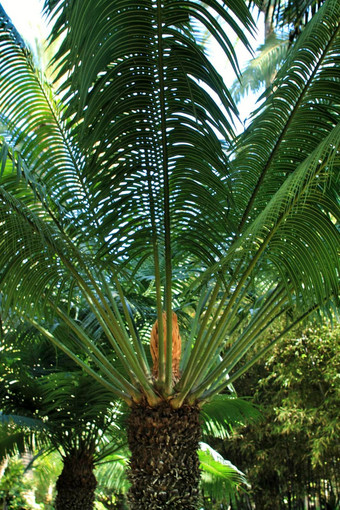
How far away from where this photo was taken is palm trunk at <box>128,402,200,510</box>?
3.33m

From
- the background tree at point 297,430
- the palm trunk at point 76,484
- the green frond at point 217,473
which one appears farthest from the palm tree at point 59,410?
the background tree at point 297,430

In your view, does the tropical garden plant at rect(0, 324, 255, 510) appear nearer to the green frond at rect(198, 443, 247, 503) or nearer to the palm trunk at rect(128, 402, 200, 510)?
the green frond at rect(198, 443, 247, 503)

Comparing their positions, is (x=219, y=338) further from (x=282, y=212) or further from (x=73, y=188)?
(x=73, y=188)

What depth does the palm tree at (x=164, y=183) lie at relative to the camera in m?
2.79

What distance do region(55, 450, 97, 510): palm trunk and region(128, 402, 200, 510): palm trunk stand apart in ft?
8.43

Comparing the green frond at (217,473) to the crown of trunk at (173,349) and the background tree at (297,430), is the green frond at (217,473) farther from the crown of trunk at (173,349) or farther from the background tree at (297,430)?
the crown of trunk at (173,349)

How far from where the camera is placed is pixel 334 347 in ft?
29.3

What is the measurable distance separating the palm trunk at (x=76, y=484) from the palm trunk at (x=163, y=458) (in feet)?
8.43

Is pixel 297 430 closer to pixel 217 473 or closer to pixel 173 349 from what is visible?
pixel 217 473

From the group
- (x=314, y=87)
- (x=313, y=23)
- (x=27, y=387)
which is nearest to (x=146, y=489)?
(x=27, y=387)

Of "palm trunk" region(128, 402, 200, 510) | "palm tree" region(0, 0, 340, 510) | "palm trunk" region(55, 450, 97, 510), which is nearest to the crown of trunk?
"palm tree" region(0, 0, 340, 510)

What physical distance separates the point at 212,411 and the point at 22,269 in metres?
2.85

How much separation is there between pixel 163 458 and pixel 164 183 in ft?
5.81

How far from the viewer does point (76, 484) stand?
18.9 feet
